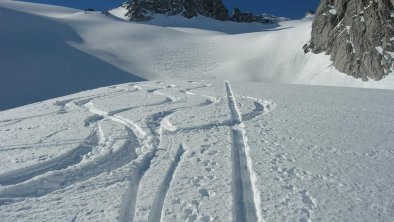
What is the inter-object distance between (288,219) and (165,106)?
741cm

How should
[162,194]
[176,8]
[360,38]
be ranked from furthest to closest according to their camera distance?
[176,8]
[360,38]
[162,194]

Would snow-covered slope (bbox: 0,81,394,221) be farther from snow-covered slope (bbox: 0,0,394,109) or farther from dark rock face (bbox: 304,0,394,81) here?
snow-covered slope (bbox: 0,0,394,109)

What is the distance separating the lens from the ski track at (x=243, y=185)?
158 inches

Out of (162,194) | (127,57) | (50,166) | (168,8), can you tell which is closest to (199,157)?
(162,194)

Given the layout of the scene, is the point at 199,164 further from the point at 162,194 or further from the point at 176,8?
the point at 176,8

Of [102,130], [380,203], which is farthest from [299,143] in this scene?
[102,130]

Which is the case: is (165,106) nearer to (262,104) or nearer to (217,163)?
(262,104)

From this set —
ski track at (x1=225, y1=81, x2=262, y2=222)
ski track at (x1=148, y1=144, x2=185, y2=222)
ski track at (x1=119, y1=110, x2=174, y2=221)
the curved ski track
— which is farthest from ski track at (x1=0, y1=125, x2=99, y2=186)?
ski track at (x1=225, y1=81, x2=262, y2=222)

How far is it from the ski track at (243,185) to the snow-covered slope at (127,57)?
1783cm

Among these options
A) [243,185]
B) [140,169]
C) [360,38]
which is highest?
[360,38]

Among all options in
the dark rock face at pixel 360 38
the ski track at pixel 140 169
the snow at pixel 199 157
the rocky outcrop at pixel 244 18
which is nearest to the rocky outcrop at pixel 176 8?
the rocky outcrop at pixel 244 18

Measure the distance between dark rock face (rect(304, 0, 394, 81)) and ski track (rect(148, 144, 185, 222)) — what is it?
2033 cm

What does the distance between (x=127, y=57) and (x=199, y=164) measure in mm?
29315

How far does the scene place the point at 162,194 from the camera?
4.55 metres
